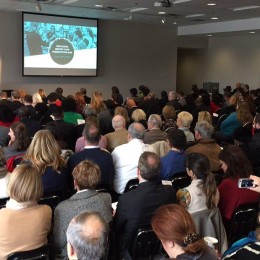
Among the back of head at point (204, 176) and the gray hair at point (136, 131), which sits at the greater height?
the gray hair at point (136, 131)

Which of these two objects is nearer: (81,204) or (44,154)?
(81,204)

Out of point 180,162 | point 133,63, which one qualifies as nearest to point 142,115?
point 180,162

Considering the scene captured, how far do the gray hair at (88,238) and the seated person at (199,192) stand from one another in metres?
1.45

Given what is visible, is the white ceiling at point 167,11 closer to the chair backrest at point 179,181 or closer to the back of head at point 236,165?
the chair backrest at point 179,181

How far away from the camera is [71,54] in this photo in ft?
41.9

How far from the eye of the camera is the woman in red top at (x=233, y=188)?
342cm

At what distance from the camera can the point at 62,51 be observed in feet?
41.1

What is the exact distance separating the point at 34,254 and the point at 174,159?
86.0 inches

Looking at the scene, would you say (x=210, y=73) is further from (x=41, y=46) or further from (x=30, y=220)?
(x=30, y=220)

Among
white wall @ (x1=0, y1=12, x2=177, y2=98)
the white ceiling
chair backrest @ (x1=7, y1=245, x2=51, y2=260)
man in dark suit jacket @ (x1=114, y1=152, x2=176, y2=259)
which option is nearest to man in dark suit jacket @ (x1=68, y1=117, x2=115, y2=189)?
man in dark suit jacket @ (x1=114, y1=152, x2=176, y2=259)

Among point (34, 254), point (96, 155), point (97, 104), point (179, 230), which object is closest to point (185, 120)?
point (96, 155)

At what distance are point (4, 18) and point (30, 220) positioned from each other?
34.2 feet

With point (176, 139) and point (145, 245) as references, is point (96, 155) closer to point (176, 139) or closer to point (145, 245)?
point (176, 139)

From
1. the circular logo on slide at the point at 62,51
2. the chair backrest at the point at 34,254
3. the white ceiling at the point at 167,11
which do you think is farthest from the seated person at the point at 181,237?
the circular logo on slide at the point at 62,51
